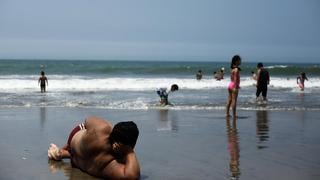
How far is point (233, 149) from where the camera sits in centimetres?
749

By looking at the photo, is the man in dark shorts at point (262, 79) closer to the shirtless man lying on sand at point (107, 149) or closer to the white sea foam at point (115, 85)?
the white sea foam at point (115, 85)

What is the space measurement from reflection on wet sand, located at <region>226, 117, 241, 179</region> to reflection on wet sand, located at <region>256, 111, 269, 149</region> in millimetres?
399

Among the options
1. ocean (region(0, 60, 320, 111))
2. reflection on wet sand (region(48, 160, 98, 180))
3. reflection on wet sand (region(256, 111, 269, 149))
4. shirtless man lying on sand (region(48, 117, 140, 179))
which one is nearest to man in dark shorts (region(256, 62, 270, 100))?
ocean (region(0, 60, 320, 111))

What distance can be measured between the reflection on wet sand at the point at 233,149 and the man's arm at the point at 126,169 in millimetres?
1163

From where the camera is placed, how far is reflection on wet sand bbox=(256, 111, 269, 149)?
807cm

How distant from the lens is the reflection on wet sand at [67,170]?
565cm

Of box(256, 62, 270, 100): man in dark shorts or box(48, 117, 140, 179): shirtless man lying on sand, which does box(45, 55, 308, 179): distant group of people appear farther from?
box(256, 62, 270, 100): man in dark shorts

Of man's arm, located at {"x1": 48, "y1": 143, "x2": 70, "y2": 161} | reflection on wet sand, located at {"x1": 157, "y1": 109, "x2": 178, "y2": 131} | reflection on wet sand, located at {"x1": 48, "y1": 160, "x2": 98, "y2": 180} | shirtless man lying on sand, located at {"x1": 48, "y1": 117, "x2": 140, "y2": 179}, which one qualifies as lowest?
reflection on wet sand, located at {"x1": 48, "y1": 160, "x2": 98, "y2": 180}

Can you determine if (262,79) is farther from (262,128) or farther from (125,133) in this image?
(125,133)

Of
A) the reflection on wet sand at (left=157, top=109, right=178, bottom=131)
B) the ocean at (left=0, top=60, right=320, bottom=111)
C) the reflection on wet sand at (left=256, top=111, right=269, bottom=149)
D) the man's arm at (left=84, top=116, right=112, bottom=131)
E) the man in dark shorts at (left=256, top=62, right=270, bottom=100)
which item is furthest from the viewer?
the man in dark shorts at (left=256, top=62, right=270, bottom=100)

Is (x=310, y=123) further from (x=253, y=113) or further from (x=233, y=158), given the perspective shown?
(x=233, y=158)

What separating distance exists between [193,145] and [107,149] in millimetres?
2608

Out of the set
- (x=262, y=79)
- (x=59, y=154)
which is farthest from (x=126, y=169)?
(x=262, y=79)

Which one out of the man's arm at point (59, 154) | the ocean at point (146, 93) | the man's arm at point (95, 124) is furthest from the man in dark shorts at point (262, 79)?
the man's arm at point (95, 124)
